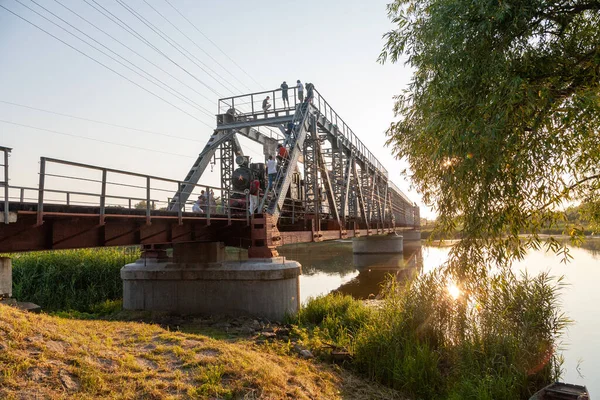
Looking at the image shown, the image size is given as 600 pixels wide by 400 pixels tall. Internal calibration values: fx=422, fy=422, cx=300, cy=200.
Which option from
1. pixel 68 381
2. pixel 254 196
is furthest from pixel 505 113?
pixel 254 196

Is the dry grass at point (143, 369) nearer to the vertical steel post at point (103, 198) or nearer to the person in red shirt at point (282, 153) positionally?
the vertical steel post at point (103, 198)

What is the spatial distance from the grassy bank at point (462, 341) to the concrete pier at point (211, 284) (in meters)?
3.11

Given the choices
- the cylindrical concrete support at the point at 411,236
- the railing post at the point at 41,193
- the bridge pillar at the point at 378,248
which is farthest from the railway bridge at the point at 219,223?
the cylindrical concrete support at the point at 411,236

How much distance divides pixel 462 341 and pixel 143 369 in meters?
6.96

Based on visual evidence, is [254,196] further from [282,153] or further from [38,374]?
[38,374]

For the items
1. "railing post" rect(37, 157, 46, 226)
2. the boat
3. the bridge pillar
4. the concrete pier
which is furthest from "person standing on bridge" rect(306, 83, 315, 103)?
the bridge pillar

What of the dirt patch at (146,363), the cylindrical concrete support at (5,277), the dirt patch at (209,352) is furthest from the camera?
the cylindrical concrete support at (5,277)

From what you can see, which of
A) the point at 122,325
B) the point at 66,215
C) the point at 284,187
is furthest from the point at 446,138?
the point at 284,187

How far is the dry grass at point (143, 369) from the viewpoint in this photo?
5938mm

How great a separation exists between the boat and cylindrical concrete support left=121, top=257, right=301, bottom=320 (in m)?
8.51

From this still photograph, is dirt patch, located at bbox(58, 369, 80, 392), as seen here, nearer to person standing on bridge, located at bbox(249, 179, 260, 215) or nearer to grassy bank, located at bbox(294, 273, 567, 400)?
grassy bank, located at bbox(294, 273, 567, 400)

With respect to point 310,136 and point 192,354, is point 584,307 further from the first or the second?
point 192,354

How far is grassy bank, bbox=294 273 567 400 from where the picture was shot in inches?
341

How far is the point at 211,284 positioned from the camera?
15367mm
